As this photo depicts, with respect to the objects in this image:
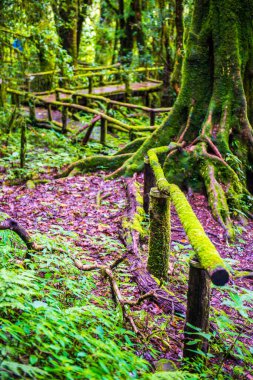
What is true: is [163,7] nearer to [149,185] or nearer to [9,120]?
[9,120]

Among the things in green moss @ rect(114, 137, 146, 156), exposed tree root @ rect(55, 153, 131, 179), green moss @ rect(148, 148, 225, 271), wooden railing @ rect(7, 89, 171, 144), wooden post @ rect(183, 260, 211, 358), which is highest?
wooden railing @ rect(7, 89, 171, 144)

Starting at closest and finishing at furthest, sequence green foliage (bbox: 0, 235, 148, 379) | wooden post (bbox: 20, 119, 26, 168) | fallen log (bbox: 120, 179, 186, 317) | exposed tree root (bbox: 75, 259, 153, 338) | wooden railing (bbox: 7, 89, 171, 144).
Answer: green foliage (bbox: 0, 235, 148, 379) < exposed tree root (bbox: 75, 259, 153, 338) < fallen log (bbox: 120, 179, 186, 317) < wooden post (bbox: 20, 119, 26, 168) < wooden railing (bbox: 7, 89, 171, 144)

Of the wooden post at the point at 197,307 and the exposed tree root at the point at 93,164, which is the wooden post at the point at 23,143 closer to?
the exposed tree root at the point at 93,164

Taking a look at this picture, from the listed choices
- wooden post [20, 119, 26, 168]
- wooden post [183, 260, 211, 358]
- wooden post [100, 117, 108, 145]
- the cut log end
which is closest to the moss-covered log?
the cut log end

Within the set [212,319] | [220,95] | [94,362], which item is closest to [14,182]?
[220,95]

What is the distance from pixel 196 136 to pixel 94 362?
585 centimetres

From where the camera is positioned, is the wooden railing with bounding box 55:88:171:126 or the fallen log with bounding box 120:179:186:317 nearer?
the fallen log with bounding box 120:179:186:317

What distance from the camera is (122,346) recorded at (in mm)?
3049

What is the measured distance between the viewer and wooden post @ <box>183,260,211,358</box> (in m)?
2.90

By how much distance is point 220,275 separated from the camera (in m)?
2.30

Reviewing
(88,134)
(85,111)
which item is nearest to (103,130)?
(88,134)

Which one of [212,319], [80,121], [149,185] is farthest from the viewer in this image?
[80,121]

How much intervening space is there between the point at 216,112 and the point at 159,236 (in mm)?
3788

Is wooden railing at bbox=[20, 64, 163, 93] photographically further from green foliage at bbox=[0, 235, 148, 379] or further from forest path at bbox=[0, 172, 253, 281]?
green foliage at bbox=[0, 235, 148, 379]
